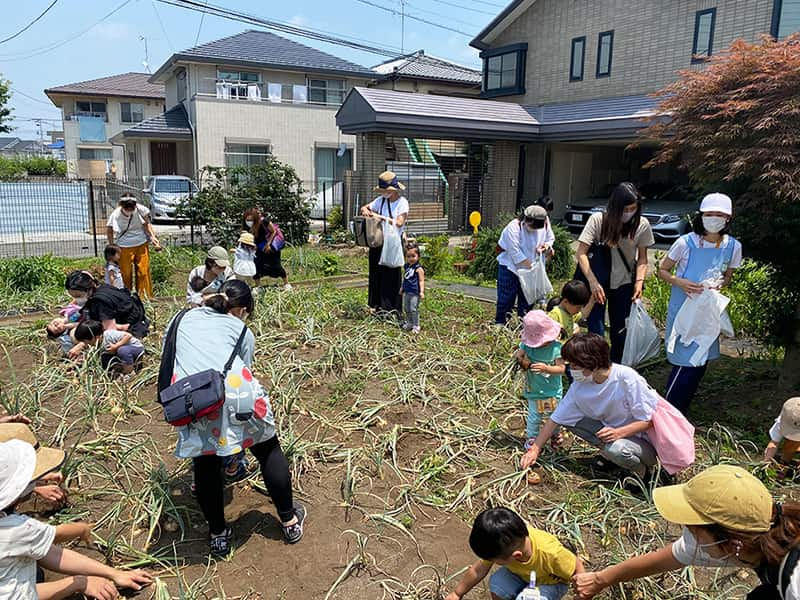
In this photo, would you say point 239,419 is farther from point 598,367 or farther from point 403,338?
point 403,338

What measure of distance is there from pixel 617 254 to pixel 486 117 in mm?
12458

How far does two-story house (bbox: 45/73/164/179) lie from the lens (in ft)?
109

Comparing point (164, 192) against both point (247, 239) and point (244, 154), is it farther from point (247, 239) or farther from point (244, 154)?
point (247, 239)

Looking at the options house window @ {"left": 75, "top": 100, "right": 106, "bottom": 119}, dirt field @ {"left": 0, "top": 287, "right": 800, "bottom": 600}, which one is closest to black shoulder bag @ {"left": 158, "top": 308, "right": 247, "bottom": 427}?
dirt field @ {"left": 0, "top": 287, "right": 800, "bottom": 600}

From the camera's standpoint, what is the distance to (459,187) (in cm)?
1695

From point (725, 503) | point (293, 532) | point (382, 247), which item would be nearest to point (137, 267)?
point (382, 247)

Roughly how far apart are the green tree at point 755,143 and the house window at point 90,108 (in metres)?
36.0

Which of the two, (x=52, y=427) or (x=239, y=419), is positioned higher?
(x=239, y=419)

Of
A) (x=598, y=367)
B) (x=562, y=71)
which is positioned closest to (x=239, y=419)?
(x=598, y=367)

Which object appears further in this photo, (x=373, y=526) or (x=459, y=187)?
(x=459, y=187)

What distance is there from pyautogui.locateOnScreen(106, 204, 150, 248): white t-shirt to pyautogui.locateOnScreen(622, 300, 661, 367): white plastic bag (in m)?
5.75

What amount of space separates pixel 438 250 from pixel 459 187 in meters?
6.90

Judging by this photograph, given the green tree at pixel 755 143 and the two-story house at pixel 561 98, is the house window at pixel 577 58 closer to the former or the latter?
the two-story house at pixel 561 98

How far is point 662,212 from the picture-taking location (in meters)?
14.5
